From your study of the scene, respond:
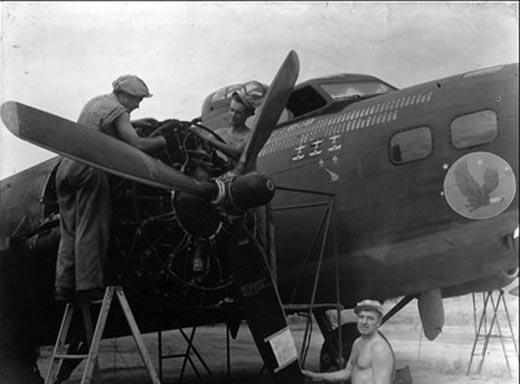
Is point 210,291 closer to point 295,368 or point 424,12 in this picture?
point 295,368

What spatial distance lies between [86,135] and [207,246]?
5.30ft

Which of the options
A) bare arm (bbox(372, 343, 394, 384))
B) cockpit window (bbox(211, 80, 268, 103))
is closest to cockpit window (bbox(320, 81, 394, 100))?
cockpit window (bbox(211, 80, 268, 103))

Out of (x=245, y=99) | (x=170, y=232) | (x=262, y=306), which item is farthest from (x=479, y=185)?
(x=170, y=232)

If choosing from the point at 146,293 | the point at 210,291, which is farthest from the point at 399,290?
the point at 146,293

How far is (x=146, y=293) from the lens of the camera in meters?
6.45

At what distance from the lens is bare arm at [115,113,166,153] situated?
600cm

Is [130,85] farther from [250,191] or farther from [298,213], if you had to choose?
[298,213]

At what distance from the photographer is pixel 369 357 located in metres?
5.19

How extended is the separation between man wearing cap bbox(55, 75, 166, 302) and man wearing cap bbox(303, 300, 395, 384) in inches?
85.6

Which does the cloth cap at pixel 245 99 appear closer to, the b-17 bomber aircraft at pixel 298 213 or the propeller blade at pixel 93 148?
the b-17 bomber aircraft at pixel 298 213

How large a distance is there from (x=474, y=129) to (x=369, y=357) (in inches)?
114

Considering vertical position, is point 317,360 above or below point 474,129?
below

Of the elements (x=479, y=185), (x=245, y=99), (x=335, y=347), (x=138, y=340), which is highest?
(x=245, y=99)

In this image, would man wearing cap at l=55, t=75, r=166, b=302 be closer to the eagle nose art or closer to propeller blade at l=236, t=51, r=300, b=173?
propeller blade at l=236, t=51, r=300, b=173
